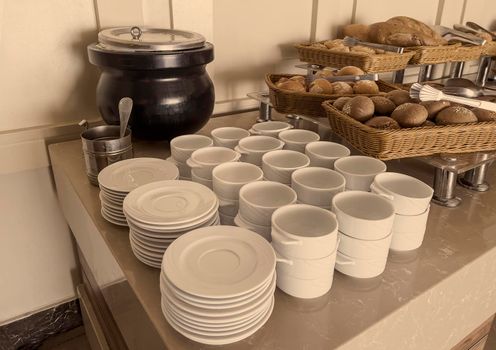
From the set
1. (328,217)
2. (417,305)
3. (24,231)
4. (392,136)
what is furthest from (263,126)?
(24,231)

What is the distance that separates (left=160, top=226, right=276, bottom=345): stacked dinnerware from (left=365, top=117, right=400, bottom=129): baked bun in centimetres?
37

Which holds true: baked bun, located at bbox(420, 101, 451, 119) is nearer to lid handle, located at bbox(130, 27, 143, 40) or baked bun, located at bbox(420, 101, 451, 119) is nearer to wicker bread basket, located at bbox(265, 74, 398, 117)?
wicker bread basket, located at bbox(265, 74, 398, 117)

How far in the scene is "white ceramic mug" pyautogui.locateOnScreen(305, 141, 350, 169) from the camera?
78 cm

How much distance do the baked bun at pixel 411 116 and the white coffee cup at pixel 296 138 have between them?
185mm

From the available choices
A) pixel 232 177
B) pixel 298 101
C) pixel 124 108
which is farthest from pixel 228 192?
pixel 298 101

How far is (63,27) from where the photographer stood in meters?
0.99

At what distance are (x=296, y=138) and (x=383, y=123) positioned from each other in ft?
0.67

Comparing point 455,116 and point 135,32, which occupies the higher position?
point 135,32

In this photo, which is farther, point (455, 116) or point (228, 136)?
point (228, 136)

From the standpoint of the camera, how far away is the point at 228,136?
3.03 feet

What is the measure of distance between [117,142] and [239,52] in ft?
2.03

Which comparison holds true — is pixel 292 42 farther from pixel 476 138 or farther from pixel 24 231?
pixel 24 231

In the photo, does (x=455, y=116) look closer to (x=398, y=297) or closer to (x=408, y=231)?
(x=408, y=231)

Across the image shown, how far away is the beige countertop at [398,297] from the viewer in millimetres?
504
